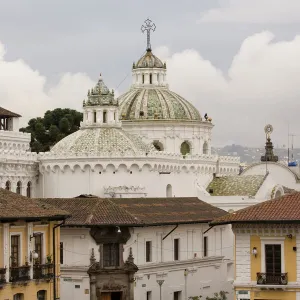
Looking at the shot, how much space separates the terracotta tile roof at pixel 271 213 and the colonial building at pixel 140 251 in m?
18.0

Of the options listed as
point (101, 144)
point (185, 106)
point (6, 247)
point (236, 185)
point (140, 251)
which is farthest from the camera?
point (185, 106)

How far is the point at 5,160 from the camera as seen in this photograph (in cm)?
10969

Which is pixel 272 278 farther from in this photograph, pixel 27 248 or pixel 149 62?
pixel 149 62

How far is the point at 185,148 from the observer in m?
130

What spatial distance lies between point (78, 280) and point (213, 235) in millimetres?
16278

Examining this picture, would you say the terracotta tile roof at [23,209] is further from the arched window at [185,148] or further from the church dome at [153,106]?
the arched window at [185,148]

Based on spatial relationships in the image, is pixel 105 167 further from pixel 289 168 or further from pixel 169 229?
pixel 289 168

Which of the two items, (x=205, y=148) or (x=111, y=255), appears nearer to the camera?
(x=111, y=255)

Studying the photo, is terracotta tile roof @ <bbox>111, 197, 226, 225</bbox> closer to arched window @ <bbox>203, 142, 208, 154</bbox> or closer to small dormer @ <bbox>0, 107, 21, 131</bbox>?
small dormer @ <bbox>0, 107, 21, 131</bbox>

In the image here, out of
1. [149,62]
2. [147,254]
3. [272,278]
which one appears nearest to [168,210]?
[147,254]

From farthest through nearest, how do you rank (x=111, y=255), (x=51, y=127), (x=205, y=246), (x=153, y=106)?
(x=51, y=127) → (x=153, y=106) → (x=205, y=246) → (x=111, y=255)

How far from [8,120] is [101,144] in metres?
8.33

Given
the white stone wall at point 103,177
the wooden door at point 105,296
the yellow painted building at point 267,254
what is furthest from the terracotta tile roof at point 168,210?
the yellow painted building at point 267,254

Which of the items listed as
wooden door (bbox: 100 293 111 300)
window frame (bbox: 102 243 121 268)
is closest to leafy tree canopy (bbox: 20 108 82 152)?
window frame (bbox: 102 243 121 268)
